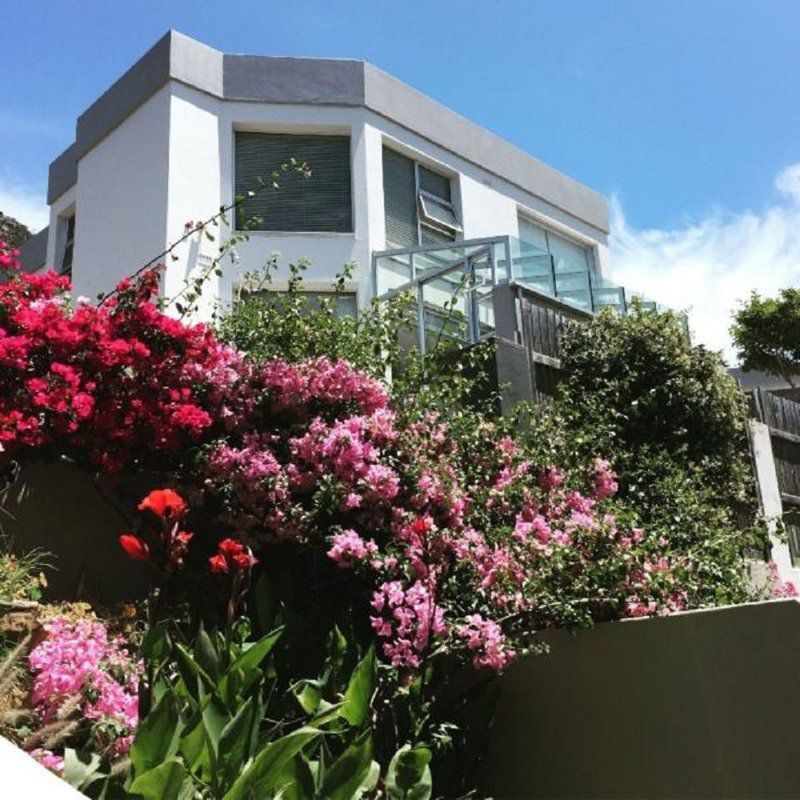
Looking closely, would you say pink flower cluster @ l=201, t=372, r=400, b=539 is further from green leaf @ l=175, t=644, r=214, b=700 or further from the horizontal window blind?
the horizontal window blind

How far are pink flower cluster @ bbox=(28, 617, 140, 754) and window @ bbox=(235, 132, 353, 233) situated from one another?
11.0 meters

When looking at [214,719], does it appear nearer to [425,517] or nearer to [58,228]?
[425,517]

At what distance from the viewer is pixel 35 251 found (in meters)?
18.5

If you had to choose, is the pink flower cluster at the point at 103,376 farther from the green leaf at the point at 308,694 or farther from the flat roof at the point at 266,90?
the flat roof at the point at 266,90

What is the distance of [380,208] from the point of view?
49.3 feet

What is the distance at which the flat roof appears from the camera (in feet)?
47.9

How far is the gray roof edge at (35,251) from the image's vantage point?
18.2 metres

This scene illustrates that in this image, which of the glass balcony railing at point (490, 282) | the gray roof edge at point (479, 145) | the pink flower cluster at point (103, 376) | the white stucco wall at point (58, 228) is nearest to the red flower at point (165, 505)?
the pink flower cluster at point (103, 376)

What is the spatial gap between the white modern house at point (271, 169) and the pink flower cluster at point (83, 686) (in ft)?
29.7

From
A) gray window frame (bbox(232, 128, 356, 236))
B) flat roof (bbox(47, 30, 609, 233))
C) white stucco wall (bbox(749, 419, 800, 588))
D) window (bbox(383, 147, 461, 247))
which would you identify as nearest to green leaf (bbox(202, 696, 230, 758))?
white stucco wall (bbox(749, 419, 800, 588))

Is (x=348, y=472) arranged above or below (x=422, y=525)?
above

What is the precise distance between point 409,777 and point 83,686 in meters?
1.59

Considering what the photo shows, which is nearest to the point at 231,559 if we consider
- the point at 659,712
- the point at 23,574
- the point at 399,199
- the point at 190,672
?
the point at 190,672

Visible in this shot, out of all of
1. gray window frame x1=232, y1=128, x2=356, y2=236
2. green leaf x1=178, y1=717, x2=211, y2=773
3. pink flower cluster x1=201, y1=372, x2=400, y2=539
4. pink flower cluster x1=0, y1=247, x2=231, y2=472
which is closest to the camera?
green leaf x1=178, y1=717, x2=211, y2=773
